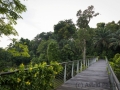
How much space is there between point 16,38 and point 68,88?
484 centimetres

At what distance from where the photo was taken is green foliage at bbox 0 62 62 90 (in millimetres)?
2889

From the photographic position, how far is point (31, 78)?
3.68 m

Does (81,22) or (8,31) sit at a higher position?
(81,22)

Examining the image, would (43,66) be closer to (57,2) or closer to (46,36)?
(57,2)

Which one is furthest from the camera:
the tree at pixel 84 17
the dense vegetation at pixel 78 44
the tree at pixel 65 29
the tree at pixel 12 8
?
the tree at pixel 65 29

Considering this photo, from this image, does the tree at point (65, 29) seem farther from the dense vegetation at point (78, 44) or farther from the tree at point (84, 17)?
the tree at point (84, 17)

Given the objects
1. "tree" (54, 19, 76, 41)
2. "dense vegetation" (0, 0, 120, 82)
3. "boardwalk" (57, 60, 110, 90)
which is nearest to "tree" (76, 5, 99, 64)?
"dense vegetation" (0, 0, 120, 82)

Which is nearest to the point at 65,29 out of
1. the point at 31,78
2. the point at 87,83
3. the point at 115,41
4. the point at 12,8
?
the point at 115,41

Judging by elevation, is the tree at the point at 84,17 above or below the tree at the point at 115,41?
above

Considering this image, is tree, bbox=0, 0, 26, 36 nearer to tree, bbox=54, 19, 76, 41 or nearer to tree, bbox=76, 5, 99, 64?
tree, bbox=76, 5, 99, 64

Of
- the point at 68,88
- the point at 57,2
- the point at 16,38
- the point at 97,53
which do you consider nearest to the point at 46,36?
the point at 97,53

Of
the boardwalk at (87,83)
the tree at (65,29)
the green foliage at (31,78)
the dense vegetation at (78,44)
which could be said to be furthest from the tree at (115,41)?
the green foliage at (31,78)

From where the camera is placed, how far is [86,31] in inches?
1262

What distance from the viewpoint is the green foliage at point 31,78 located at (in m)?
2.89
